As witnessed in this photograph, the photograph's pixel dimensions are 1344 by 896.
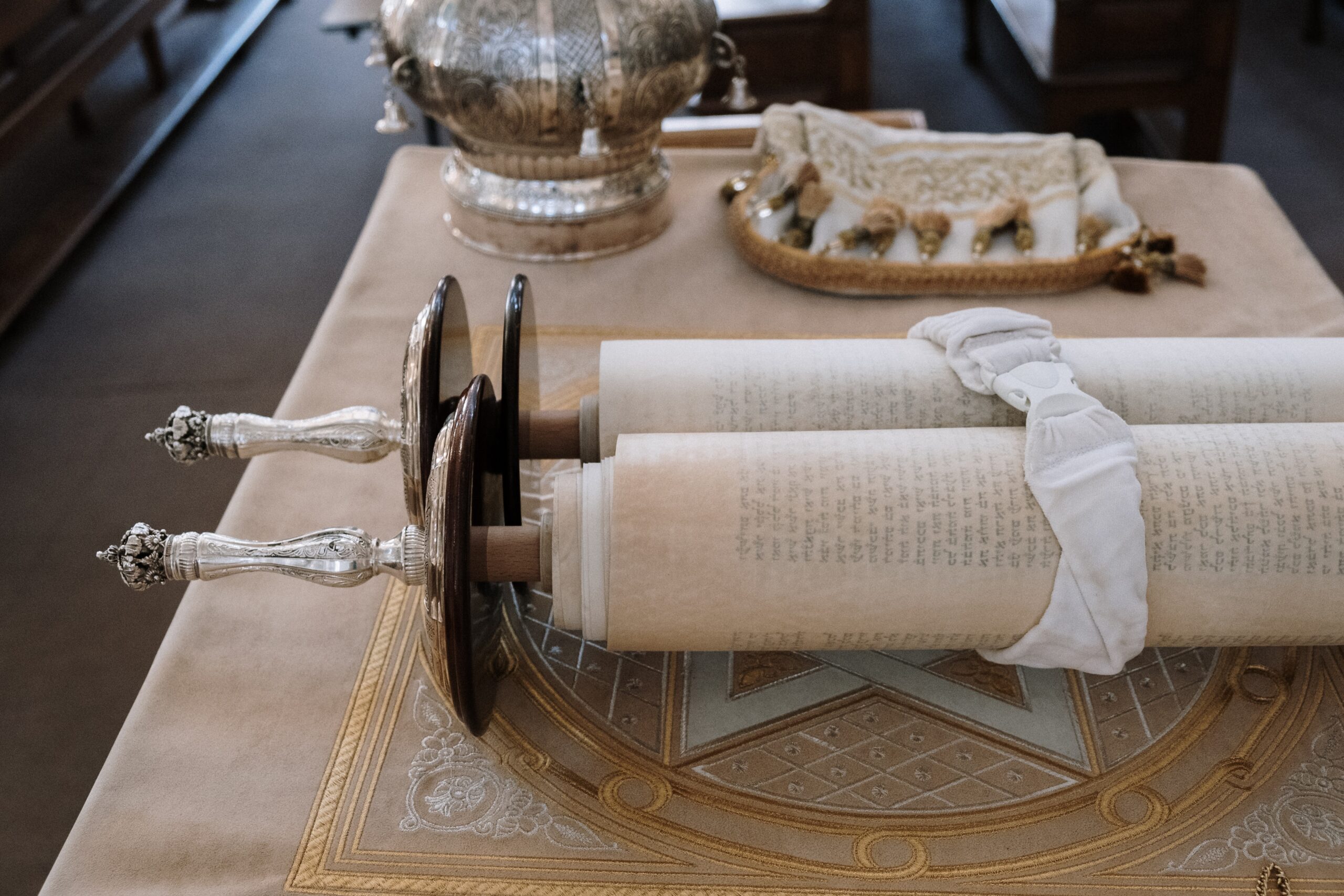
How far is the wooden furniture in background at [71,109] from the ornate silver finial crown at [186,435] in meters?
0.91

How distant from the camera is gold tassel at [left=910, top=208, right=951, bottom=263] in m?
1.22

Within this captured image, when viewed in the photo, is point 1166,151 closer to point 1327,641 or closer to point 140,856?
point 1327,641

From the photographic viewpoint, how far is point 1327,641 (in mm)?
698

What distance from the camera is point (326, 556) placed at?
0.66 metres

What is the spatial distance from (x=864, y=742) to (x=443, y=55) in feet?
2.78

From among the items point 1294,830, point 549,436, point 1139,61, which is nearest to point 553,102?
point 549,436

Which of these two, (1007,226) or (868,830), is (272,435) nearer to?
(868,830)

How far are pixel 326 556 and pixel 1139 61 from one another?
6.04ft

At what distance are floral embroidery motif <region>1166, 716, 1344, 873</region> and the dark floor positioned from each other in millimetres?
786

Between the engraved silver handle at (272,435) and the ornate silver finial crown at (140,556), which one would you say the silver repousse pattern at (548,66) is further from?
the ornate silver finial crown at (140,556)

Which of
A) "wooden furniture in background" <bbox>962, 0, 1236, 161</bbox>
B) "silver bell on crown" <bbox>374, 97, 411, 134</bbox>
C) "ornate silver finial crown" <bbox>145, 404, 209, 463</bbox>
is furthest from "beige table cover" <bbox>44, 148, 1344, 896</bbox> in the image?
"wooden furniture in background" <bbox>962, 0, 1236, 161</bbox>

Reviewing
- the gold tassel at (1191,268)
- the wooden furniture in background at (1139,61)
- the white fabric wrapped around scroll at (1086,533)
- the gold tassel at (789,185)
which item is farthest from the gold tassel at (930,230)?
the wooden furniture in background at (1139,61)

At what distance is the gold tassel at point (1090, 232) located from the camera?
4.02 feet

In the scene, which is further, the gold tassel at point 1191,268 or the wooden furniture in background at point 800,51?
the wooden furniture in background at point 800,51
